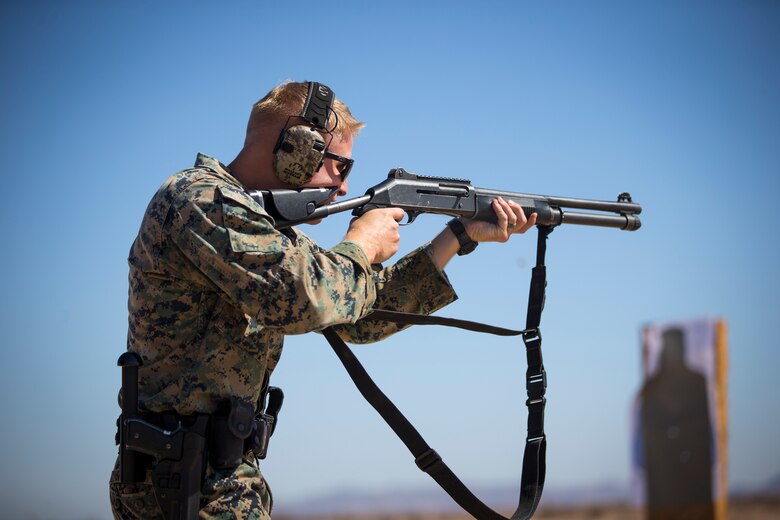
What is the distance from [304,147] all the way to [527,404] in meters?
2.60

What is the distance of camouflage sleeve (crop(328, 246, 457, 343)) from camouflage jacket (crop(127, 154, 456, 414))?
4.25 ft

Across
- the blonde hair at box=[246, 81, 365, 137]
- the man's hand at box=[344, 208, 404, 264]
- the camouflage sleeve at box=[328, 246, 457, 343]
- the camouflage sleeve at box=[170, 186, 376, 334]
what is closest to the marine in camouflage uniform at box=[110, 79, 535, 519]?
the camouflage sleeve at box=[170, 186, 376, 334]

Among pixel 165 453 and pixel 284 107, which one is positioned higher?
pixel 284 107

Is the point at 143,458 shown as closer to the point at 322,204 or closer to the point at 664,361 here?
the point at 322,204

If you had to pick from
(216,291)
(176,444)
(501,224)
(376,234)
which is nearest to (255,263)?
(216,291)

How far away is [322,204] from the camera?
15.2 ft

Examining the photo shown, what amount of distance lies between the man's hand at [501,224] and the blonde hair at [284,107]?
4.77 feet

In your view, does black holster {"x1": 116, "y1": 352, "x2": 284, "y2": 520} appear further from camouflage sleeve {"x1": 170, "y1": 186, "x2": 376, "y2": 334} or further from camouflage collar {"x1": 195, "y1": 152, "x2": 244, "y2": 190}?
camouflage collar {"x1": 195, "y1": 152, "x2": 244, "y2": 190}

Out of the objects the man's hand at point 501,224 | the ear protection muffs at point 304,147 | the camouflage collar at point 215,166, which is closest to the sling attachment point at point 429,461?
the man's hand at point 501,224

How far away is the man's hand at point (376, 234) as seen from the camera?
4531mm

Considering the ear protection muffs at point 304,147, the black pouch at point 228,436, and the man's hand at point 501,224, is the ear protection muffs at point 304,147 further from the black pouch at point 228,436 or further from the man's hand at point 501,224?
the man's hand at point 501,224

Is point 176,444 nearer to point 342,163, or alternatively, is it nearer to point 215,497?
point 215,497

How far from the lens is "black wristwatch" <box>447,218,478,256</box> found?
19.1ft

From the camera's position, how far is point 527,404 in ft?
18.9
